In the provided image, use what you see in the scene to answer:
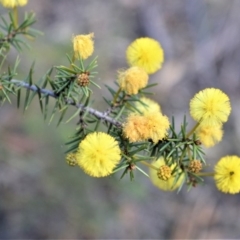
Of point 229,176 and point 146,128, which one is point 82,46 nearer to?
point 146,128

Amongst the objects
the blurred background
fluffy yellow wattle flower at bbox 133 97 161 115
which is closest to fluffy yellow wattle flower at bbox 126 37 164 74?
fluffy yellow wattle flower at bbox 133 97 161 115

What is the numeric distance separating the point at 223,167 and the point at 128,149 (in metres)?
0.29

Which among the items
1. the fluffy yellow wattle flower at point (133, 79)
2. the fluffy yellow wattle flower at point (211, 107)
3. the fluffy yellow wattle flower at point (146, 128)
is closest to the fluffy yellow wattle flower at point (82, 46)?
the fluffy yellow wattle flower at point (133, 79)

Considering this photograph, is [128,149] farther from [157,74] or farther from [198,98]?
[157,74]

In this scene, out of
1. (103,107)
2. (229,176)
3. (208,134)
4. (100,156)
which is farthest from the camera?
(103,107)

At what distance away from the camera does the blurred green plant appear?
122cm

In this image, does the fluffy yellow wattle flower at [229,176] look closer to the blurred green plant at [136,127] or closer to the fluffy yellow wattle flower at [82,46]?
the blurred green plant at [136,127]

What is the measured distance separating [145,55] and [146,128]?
310mm

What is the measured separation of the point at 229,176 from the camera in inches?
51.5

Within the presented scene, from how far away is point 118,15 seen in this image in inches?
211

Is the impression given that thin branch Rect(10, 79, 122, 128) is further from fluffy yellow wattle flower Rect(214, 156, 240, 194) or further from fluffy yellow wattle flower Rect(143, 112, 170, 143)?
fluffy yellow wattle flower Rect(214, 156, 240, 194)

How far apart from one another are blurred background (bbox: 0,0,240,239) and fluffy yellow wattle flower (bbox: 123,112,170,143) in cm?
167

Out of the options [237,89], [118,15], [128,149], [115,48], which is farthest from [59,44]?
[128,149]

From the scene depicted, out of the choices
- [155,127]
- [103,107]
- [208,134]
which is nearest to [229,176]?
[208,134]
